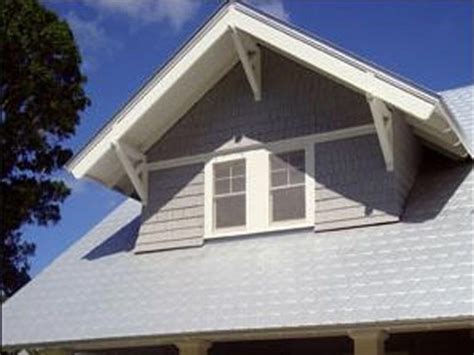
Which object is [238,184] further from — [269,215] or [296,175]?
[296,175]

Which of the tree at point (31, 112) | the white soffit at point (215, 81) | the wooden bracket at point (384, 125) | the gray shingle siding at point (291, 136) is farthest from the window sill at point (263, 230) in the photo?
the tree at point (31, 112)

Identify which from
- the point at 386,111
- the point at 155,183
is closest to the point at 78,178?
the point at 155,183

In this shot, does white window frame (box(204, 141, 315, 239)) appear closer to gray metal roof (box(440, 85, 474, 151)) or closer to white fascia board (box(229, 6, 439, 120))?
white fascia board (box(229, 6, 439, 120))

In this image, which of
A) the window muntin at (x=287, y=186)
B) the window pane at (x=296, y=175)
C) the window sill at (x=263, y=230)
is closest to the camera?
the window sill at (x=263, y=230)

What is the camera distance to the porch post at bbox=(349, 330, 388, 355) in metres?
9.90

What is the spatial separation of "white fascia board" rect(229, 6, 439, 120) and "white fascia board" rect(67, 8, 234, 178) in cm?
38

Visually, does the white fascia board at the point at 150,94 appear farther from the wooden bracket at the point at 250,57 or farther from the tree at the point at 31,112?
the tree at the point at 31,112

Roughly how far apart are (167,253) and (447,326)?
4.81 m

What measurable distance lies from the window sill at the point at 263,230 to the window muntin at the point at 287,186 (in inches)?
4.2

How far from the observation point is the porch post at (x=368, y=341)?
990 cm

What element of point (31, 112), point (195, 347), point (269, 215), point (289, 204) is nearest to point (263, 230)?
point (269, 215)

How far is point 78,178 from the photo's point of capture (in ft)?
43.9

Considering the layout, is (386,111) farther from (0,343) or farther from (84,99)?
(84,99)

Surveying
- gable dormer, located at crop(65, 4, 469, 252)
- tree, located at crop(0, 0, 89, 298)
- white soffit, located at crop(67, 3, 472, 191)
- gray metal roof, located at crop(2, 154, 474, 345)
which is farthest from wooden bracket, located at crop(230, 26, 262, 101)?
tree, located at crop(0, 0, 89, 298)
